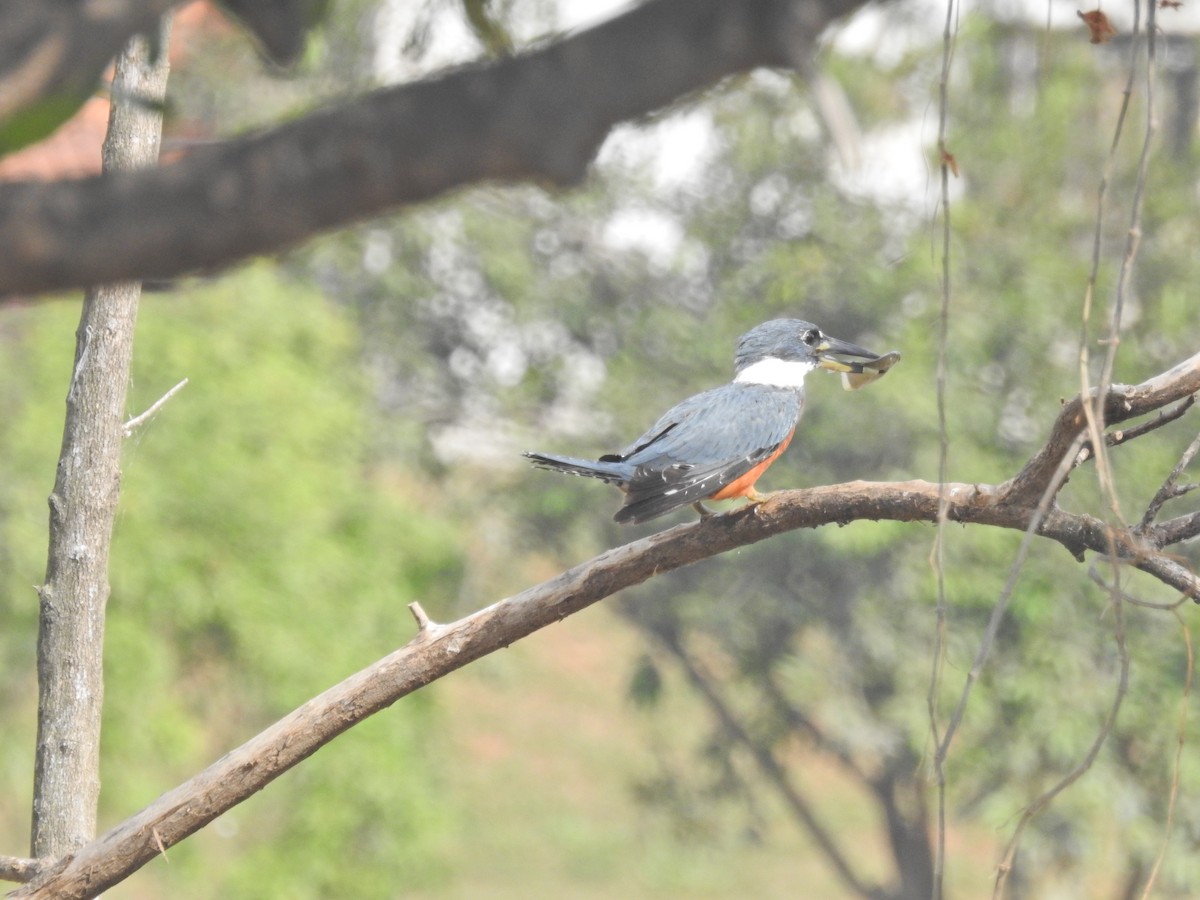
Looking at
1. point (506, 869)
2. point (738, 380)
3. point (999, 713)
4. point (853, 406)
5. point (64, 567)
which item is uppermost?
point (64, 567)

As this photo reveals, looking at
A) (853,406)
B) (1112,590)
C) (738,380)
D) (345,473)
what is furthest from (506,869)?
(1112,590)

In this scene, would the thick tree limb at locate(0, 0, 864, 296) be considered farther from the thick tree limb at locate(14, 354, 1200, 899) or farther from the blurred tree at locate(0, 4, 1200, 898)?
the blurred tree at locate(0, 4, 1200, 898)

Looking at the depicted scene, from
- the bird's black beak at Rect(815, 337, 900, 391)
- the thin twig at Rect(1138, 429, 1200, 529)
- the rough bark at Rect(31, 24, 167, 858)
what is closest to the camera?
the thin twig at Rect(1138, 429, 1200, 529)

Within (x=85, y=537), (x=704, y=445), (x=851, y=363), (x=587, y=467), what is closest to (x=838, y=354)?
(x=851, y=363)

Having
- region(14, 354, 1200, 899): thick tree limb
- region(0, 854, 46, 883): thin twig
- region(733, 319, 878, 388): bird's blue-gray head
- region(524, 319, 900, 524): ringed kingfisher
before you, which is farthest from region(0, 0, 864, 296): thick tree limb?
region(733, 319, 878, 388): bird's blue-gray head

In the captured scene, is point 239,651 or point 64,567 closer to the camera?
point 64,567

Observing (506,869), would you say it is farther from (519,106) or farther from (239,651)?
(519,106)

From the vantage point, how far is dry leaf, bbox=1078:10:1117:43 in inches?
87.4

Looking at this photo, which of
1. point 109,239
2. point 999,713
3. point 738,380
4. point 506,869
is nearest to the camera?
point 109,239

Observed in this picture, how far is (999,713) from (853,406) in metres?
2.97

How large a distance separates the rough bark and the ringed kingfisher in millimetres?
1212

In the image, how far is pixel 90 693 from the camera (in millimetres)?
3852

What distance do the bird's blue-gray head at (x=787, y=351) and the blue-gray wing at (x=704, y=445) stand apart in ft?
0.68

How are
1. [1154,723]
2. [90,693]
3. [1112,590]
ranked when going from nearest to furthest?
[1112,590], [90,693], [1154,723]
